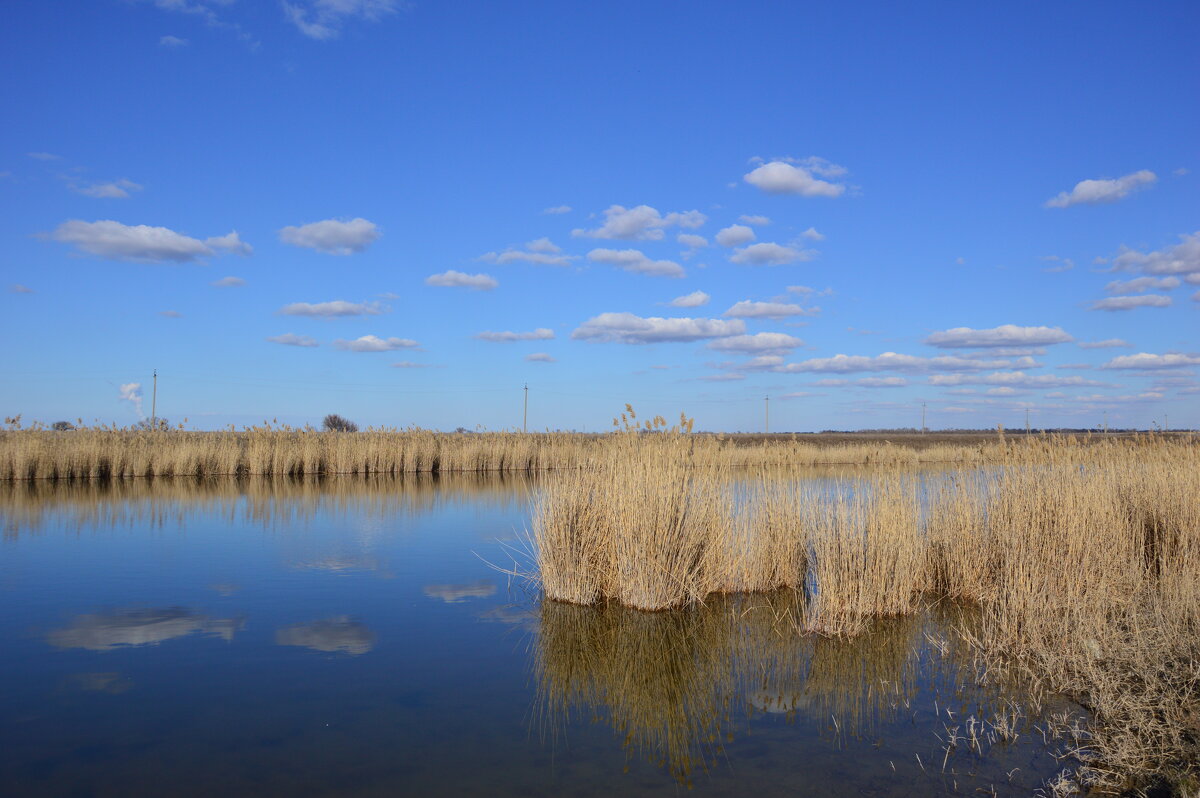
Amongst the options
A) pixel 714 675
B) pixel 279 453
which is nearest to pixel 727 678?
pixel 714 675

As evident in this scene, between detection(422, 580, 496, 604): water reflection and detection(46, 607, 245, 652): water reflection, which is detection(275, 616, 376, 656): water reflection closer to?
detection(46, 607, 245, 652): water reflection

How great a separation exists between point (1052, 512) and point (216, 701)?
7279 mm

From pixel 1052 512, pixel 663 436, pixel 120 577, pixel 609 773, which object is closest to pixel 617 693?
pixel 609 773

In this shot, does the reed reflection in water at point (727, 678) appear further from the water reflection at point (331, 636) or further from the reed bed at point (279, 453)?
the reed bed at point (279, 453)

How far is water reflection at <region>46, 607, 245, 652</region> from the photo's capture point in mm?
6203

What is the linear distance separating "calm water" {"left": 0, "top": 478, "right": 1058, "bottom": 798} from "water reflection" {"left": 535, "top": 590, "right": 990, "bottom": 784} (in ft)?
0.07

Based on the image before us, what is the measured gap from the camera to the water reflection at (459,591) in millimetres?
8048

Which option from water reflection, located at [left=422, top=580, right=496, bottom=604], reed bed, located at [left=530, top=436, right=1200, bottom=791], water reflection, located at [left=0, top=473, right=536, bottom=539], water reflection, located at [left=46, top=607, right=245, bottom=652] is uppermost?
reed bed, located at [left=530, top=436, right=1200, bottom=791]

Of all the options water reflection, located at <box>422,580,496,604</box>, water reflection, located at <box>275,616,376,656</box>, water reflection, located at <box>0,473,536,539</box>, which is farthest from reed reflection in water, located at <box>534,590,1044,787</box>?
water reflection, located at <box>0,473,536,539</box>

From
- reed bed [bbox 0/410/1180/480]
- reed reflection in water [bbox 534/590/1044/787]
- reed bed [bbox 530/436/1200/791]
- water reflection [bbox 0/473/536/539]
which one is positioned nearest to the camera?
reed reflection in water [bbox 534/590/1044/787]

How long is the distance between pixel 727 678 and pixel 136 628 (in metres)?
4.95

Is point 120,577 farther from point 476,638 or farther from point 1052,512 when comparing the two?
point 1052,512

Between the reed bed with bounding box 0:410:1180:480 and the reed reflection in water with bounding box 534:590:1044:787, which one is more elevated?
the reed bed with bounding box 0:410:1180:480

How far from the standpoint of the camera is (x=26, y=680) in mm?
5258
